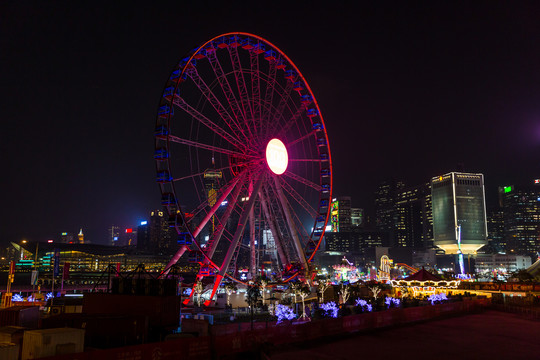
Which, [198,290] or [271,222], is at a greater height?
[271,222]

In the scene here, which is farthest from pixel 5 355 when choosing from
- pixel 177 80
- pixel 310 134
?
pixel 310 134

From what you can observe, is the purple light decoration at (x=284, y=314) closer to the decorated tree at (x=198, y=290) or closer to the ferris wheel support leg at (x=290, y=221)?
the decorated tree at (x=198, y=290)

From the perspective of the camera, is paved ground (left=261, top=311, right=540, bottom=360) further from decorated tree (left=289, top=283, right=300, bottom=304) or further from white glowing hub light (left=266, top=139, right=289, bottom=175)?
white glowing hub light (left=266, top=139, right=289, bottom=175)

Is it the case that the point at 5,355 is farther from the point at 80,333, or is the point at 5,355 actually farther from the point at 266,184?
the point at 266,184

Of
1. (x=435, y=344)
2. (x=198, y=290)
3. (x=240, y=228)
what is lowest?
(x=435, y=344)

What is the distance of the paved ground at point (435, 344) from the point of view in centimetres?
2422

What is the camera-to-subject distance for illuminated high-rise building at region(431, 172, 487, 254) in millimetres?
193250

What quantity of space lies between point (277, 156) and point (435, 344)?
78.8ft

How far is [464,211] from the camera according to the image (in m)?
197

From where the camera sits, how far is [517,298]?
51.2 m

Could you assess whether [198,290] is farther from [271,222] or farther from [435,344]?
[435,344]

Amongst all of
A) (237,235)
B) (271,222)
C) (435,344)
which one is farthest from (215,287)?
(435,344)

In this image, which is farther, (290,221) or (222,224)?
(290,221)

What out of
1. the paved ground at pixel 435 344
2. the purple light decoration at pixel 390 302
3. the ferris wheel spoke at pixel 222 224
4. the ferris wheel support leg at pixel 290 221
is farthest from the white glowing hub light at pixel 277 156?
the paved ground at pixel 435 344
